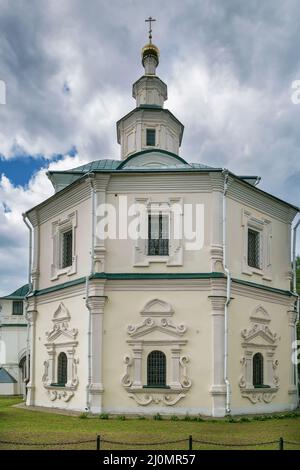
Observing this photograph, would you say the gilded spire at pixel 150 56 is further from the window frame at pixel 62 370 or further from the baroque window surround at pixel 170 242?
the window frame at pixel 62 370

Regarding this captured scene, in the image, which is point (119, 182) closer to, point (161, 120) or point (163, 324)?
point (163, 324)

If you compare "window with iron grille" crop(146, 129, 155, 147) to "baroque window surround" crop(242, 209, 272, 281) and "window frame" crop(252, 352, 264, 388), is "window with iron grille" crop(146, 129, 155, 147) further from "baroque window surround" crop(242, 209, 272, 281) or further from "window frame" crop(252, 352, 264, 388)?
"window frame" crop(252, 352, 264, 388)

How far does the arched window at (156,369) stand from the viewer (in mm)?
17406

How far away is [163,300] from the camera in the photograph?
1786 cm

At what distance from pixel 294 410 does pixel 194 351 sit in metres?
5.34

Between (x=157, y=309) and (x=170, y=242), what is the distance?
7.53 feet

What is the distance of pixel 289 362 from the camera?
20594mm

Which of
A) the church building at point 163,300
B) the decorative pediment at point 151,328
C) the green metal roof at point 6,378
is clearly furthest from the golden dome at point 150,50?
the green metal roof at point 6,378

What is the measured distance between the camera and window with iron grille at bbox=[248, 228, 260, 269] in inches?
794

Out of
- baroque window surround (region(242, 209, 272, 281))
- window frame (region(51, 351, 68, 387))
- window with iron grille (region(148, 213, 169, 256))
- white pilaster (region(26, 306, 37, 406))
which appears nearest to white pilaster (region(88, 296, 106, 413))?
window frame (region(51, 351, 68, 387))

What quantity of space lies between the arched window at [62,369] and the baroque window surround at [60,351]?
13 centimetres

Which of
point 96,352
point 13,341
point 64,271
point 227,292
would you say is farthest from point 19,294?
point 227,292

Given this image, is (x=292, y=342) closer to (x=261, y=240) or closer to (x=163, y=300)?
(x=261, y=240)
